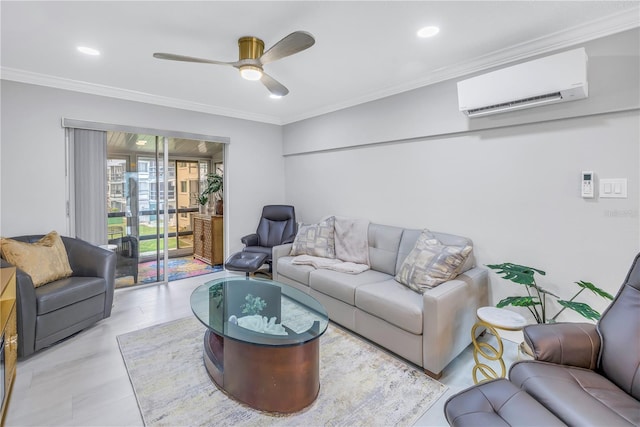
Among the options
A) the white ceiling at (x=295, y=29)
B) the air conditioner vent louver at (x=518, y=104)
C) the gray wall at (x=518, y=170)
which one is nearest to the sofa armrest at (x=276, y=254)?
the gray wall at (x=518, y=170)

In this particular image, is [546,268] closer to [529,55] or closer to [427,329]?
[427,329]

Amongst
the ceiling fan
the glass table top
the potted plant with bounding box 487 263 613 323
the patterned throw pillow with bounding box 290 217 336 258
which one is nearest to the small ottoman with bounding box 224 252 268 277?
the patterned throw pillow with bounding box 290 217 336 258

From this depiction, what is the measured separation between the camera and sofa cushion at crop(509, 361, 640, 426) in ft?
4.04

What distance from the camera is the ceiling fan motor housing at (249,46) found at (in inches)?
91.2

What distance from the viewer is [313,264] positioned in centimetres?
337

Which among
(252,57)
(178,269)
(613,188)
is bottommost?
(178,269)

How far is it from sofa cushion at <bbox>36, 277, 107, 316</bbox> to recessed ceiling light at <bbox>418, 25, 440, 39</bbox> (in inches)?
136

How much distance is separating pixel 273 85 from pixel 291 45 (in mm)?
688

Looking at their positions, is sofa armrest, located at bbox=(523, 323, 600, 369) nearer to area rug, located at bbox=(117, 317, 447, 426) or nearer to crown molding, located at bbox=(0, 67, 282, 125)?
area rug, located at bbox=(117, 317, 447, 426)

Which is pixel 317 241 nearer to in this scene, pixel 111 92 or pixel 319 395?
pixel 319 395

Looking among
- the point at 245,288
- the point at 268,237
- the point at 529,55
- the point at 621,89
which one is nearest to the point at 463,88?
the point at 529,55

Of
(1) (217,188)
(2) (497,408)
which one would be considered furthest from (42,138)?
(2) (497,408)

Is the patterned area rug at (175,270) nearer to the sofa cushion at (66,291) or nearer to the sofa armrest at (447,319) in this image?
the sofa cushion at (66,291)

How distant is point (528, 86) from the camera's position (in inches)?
87.9
